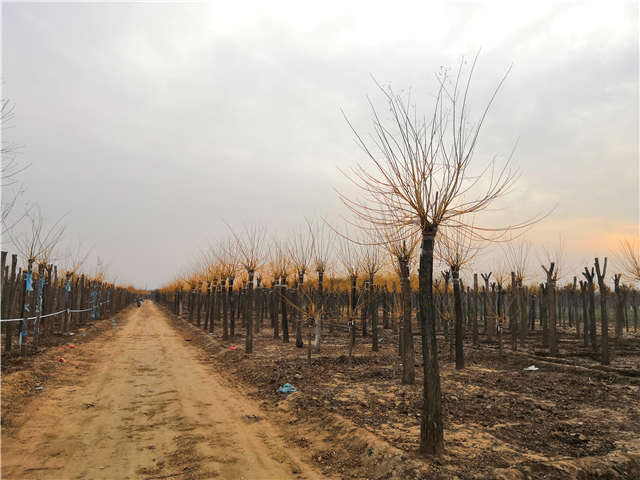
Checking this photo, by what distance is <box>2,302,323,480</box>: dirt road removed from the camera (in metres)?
4.53

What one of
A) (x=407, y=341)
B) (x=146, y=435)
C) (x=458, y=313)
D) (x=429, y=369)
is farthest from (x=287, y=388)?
(x=458, y=313)

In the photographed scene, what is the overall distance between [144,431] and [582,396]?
8.82 meters

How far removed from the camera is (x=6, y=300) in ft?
42.9

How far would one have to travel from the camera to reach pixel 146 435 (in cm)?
563

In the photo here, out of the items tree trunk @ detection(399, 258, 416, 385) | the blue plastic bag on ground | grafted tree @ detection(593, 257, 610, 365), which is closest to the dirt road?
the blue plastic bag on ground

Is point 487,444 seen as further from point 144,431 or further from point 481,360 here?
point 481,360

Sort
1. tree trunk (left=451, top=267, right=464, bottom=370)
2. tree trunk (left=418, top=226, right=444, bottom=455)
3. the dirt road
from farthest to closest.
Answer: tree trunk (left=451, top=267, right=464, bottom=370), tree trunk (left=418, top=226, right=444, bottom=455), the dirt road

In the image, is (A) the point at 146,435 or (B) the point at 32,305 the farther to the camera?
(B) the point at 32,305

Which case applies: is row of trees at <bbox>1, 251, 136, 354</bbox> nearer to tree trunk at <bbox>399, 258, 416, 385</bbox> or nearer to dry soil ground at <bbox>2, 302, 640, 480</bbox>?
dry soil ground at <bbox>2, 302, 640, 480</bbox>

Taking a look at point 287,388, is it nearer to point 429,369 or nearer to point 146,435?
point 146,435

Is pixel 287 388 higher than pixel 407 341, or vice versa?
pixel 407 341

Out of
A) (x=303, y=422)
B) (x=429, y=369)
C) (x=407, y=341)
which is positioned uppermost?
(x=429, y=369)

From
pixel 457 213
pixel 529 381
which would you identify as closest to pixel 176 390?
pixel 457 213

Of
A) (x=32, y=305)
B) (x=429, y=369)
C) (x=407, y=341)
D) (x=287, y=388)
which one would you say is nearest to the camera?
(x=429, y=369)
